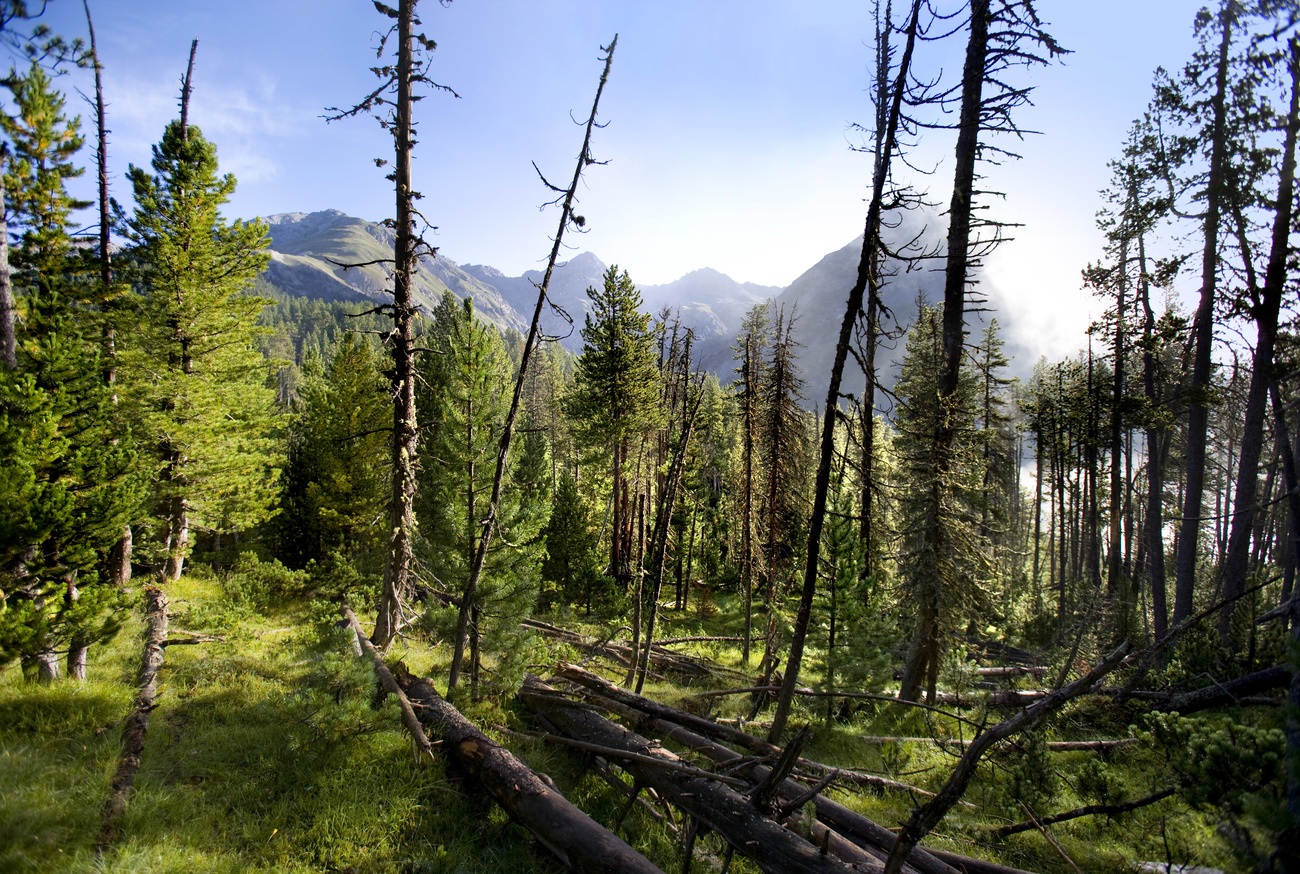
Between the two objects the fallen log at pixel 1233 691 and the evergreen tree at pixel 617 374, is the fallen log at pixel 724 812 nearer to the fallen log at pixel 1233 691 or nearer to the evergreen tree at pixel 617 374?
the fallen log at pixel 1233 691

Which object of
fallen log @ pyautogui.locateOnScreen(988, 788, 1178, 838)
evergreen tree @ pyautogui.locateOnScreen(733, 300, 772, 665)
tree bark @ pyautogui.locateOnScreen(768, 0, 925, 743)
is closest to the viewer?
fallen log @ pyautogui.locateOnScreen(988, 788, 1178, 838)

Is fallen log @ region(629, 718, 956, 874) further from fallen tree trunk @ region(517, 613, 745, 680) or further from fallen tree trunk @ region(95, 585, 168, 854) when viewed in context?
fallen tree trunk @ region(517, 613, 745, 680)

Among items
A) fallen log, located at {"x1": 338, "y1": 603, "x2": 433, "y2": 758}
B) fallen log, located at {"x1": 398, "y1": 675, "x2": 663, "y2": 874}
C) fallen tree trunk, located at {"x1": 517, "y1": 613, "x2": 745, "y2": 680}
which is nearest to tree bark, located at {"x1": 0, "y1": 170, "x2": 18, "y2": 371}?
fallen log, located at {"x1": 338, "y1": 603, "x2": 433, "y2": 758}

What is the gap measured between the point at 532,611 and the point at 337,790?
4.88 meters

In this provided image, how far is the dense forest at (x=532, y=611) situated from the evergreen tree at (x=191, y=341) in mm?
105

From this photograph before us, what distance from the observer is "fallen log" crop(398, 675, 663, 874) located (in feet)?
14.6

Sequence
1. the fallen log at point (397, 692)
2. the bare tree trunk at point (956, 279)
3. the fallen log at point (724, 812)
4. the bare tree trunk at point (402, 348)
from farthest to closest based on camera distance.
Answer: the bare tree trunk at point (956, 279) < the bare tree trunk at point (402, 348) < the fallen log at point (397, 692) < the fallen log at point (724, 812)

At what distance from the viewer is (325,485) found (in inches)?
696

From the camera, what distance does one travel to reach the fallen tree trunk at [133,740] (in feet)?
14.7

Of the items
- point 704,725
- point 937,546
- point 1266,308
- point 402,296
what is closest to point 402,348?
point 402,296

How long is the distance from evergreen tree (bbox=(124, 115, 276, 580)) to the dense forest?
0.11 metres

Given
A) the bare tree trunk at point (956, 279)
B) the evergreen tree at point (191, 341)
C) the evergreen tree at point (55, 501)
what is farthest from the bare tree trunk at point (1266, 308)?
the evergreen tree at point (191, 341)

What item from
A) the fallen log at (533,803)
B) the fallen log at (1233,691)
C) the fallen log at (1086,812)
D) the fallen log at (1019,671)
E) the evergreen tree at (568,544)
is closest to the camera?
the fallen log at (533,803)

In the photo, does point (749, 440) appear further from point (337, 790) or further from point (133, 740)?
point (133, 740)
